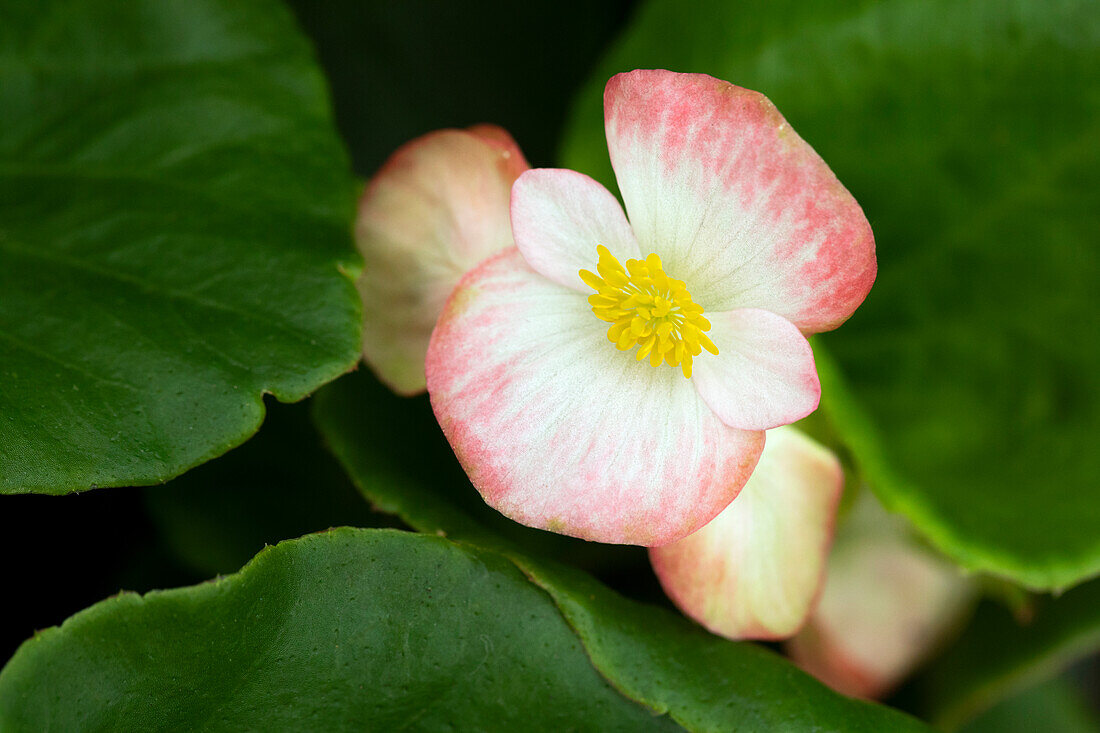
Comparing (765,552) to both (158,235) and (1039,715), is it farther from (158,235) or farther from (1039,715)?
(1039,715)

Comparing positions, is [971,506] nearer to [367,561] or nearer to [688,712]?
[688,712]

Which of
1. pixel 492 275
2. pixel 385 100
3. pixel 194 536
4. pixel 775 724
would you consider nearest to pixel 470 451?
pixel 492 275

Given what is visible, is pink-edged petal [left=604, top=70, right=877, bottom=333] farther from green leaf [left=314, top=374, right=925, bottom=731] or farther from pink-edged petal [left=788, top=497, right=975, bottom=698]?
pink-edged petal [left=788, top=497, right=975, bottom=698]

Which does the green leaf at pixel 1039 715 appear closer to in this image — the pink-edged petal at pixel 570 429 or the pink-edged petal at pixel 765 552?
the pink-edged petal at pixel 765 552

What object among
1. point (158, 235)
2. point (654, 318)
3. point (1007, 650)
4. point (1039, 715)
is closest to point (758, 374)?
point (654, 318)

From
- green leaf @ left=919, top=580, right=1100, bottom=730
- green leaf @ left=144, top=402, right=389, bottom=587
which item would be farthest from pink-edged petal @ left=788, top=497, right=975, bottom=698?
green leaf @ left=144, top=402, right=389, bottom=587

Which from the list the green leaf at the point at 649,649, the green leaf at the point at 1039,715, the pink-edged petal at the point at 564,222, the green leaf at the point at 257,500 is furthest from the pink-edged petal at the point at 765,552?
the green leaf at the point at 1039,715
